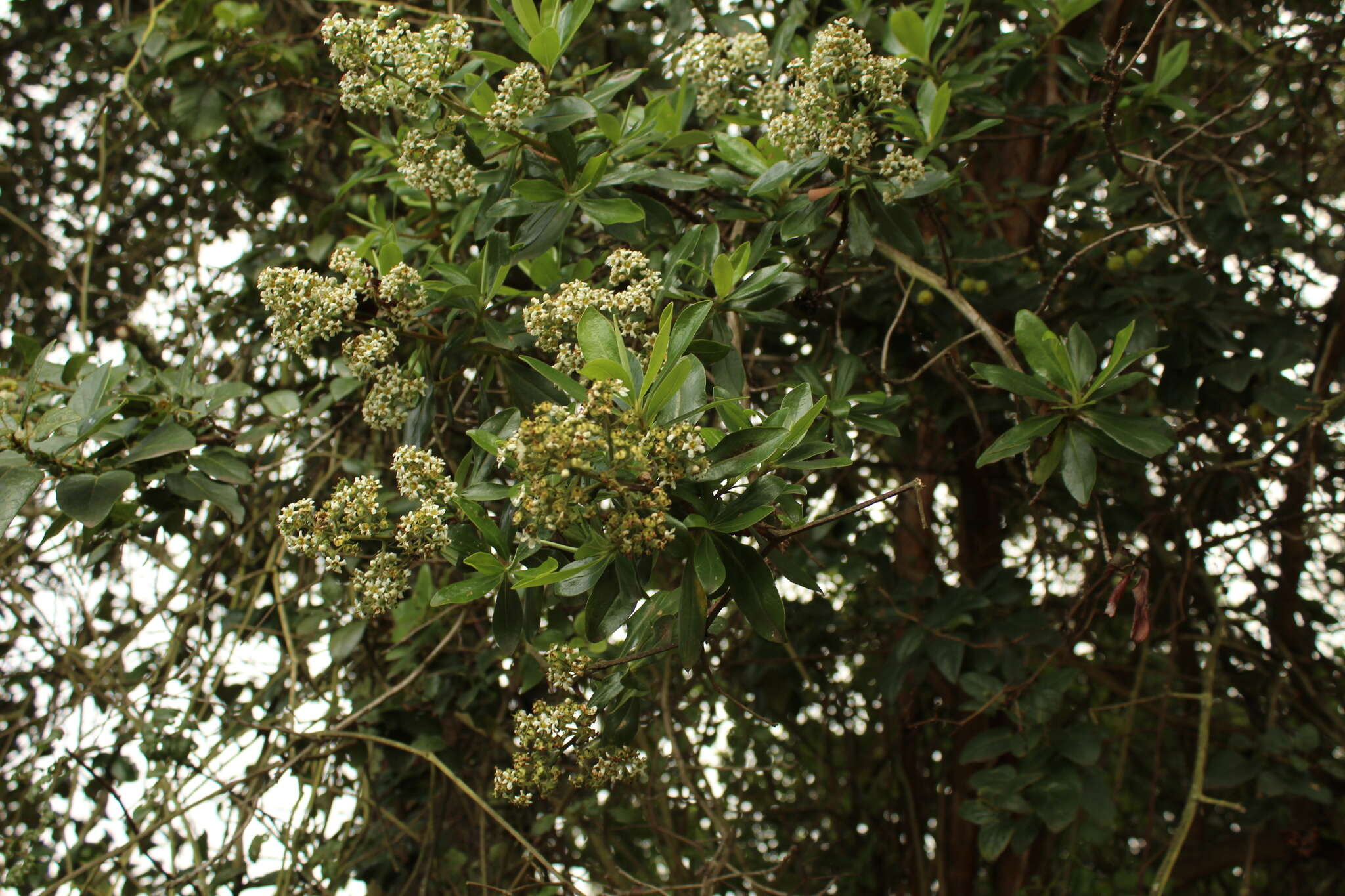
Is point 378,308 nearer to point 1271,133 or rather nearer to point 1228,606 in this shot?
point 1228,606

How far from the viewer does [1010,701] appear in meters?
2.28

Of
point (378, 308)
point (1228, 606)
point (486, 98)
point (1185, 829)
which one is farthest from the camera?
point (1228, 606)

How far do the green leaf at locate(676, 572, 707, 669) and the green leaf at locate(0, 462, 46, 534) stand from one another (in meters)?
1.03

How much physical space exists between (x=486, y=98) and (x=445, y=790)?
5.01 ft

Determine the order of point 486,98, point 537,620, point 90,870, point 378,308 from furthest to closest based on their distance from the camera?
1. point 90,870
2. point 486,98
3. point 378,308
4. point 537,620

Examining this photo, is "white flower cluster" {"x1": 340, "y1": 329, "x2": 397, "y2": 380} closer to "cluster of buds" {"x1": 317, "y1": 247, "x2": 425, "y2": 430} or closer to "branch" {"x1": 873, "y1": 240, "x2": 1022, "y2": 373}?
"cluster of buds" {"x1": 317, "y1": 247, "x2": 425, "y2": 430}

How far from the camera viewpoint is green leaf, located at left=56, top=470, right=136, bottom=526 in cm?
158

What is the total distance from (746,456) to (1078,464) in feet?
2.04

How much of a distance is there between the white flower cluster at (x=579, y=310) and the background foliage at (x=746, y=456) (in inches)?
4.6

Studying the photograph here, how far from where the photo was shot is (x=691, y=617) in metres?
1.27

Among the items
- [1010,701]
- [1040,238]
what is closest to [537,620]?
[1010,701]

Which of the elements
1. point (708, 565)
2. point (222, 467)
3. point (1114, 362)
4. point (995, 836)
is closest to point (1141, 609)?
point (1114, 362)

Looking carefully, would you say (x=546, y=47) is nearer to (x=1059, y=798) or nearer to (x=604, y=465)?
(x=604, y=465)

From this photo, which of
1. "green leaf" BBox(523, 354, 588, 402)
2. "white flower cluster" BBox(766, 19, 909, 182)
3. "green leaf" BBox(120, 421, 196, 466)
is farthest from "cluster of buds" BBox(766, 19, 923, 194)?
"green leaf" BBox(120, 421, 196, 466)
